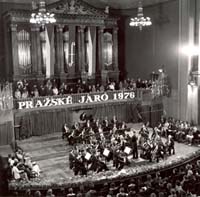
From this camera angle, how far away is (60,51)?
23281mm

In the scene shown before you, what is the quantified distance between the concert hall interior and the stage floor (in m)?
0.05

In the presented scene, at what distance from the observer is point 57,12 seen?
22.9 metres

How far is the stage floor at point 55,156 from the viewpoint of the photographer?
14.7 m

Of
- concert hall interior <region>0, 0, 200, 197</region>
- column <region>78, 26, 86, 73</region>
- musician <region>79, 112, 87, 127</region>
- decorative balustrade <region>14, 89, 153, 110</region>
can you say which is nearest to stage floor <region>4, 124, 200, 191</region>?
concert hall interior <region>0, 0, 200, 197</region>

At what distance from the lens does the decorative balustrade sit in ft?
65.0

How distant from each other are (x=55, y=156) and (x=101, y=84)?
8.61m

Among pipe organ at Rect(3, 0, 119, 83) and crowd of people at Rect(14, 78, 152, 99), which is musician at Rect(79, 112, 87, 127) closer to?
crowd of people at Rect(14, 78, 152, 99)

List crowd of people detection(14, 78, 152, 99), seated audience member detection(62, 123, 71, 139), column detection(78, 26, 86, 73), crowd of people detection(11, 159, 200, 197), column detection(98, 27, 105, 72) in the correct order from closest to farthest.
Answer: crowd of people detection(11, 159, 200, 197) < seated audience member detection(62, 123, 71, 139) < crowd of people detection(14, 78, 152, 99) < column detection(78, 26, 86, 73) < column detection(98, 27, 105, 72)

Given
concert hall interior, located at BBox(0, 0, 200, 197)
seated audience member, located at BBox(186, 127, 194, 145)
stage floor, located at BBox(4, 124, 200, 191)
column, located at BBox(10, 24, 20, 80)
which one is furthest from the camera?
column, located at BBox(10, 24, 20, 80)

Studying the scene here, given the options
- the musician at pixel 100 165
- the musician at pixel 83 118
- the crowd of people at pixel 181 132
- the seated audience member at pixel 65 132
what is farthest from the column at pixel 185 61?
the musician at pixel 100 165

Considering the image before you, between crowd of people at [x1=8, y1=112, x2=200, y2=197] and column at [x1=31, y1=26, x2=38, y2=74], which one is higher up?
column at [x1=31, y1=26, x2=38, y2=74]

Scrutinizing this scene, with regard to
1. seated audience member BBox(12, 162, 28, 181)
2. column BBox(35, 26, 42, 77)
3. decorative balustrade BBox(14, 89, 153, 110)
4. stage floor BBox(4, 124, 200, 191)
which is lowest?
stage floor BBox(4, 124, 200, 191)

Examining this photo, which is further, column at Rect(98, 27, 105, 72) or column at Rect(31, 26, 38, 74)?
column at Rect(98, 27, 105, 72)

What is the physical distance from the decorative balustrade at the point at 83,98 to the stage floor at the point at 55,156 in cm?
191
